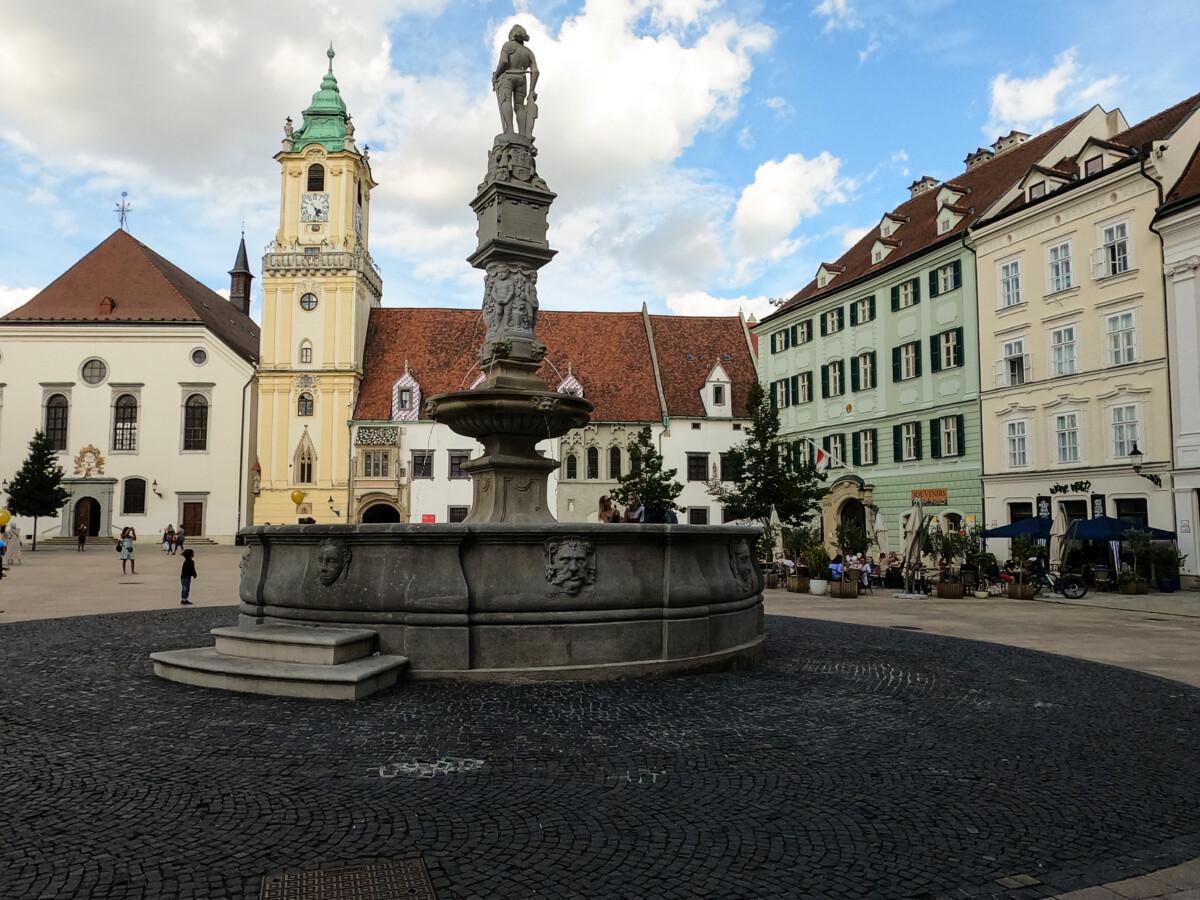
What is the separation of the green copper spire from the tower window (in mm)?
1204

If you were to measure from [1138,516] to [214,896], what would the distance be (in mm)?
28087

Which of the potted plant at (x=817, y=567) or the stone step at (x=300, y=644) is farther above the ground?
the stone step at (x=300, y=644)

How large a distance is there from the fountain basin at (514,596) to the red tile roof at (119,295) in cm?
4811

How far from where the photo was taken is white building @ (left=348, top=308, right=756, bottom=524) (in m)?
48.9

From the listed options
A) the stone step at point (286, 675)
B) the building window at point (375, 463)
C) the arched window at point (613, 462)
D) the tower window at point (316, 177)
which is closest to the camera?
the stone step at point (286, 675)

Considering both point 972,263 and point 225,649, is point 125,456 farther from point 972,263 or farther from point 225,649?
point 225,649

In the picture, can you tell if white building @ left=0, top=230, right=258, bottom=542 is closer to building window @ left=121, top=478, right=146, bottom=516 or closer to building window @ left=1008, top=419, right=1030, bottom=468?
building window @ left=121, top=478, right=146, bottom=516

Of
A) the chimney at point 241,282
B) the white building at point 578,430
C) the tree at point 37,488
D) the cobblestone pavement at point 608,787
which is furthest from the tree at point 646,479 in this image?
the chimney at point 241,282

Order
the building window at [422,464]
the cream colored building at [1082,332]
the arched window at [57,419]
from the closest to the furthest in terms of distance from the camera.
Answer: the cream colored building at [1082,332] → the building window at [422,464] → the arched window at [57,419]

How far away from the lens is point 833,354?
129ft

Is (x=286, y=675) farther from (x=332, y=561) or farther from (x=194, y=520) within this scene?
(x=194, y=520)

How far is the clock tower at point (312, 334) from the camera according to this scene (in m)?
49.3

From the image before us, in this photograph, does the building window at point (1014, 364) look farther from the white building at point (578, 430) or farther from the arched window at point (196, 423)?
the arched window at point (196, 423)

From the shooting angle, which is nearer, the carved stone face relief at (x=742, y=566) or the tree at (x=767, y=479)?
the carved stone face relief at (x=742, y=566)
